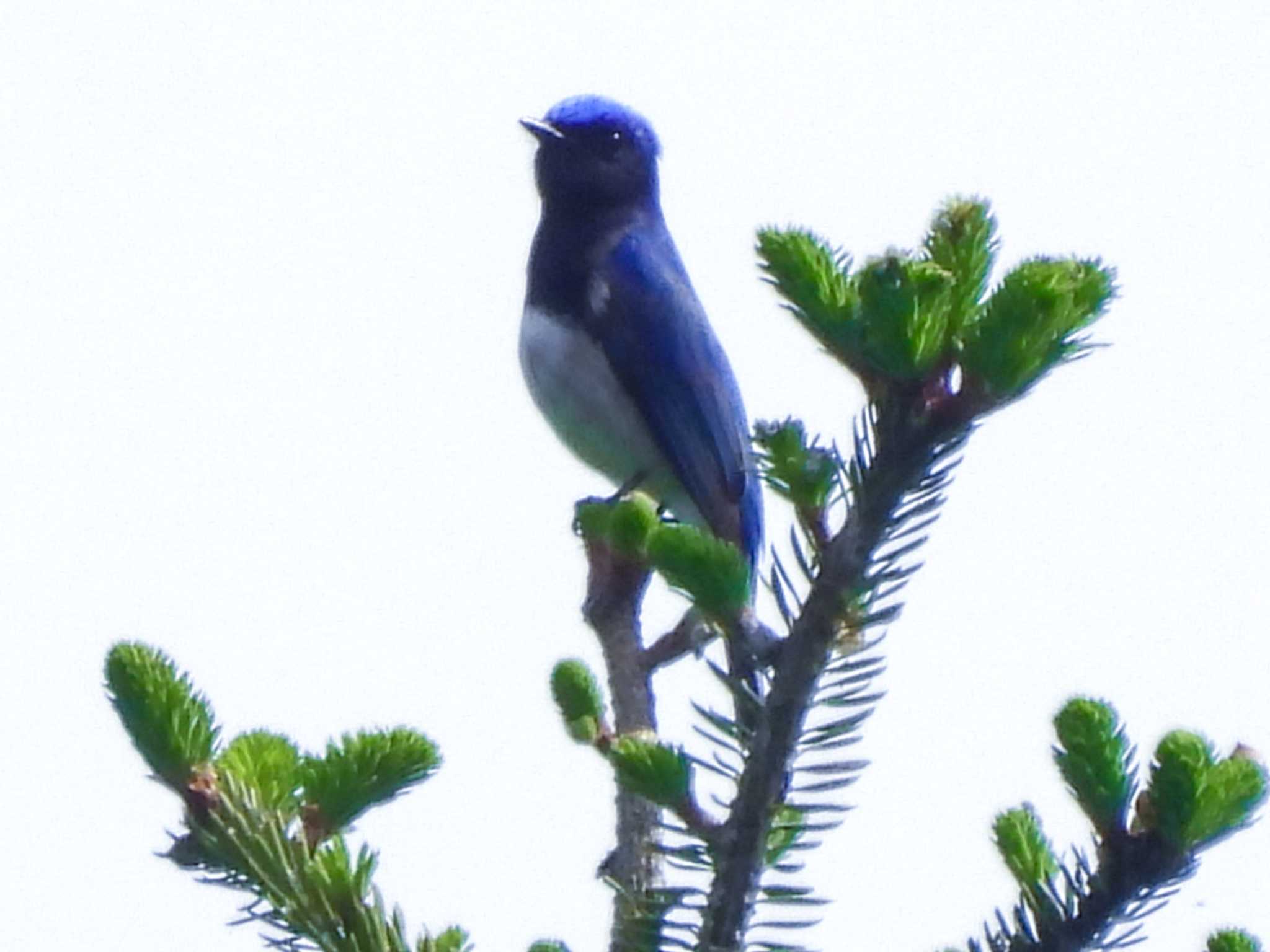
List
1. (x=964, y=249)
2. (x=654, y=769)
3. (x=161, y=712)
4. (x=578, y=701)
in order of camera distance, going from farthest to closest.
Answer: (x=578, y=701)
(x=964, y=249)
(x=654, y=769)
(x=161, y=712)

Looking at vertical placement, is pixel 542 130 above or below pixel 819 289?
above

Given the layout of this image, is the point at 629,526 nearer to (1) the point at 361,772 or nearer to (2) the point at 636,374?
(1) the point at 361,772

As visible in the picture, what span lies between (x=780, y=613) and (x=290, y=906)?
577 mm

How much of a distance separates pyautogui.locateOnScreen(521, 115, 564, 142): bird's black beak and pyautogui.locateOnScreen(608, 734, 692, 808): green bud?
4.58 m

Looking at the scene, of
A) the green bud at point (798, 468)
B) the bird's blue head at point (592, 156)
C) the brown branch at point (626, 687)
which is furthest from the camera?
the bird's blue head at point (592, 156)

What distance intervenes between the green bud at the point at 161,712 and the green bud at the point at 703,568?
1.52ft

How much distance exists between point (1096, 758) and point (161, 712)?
91 cm

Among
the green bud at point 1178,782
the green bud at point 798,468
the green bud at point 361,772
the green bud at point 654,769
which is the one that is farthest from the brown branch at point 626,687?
the green bud at point 1178,782

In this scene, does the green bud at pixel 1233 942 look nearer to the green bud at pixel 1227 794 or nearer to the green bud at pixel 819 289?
the green bud at pixel 1227 794

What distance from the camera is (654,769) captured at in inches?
73.8

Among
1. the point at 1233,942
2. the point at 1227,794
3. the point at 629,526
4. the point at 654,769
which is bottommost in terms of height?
the point at 1233,942

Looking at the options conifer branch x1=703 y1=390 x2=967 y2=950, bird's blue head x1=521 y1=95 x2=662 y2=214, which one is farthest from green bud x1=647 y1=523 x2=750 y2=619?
bird's blue head x1=521 y1=95 x2=662 y2=214

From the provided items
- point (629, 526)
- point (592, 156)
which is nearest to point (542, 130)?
point (592, 156)

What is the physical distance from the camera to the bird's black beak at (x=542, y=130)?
6.25 metres
